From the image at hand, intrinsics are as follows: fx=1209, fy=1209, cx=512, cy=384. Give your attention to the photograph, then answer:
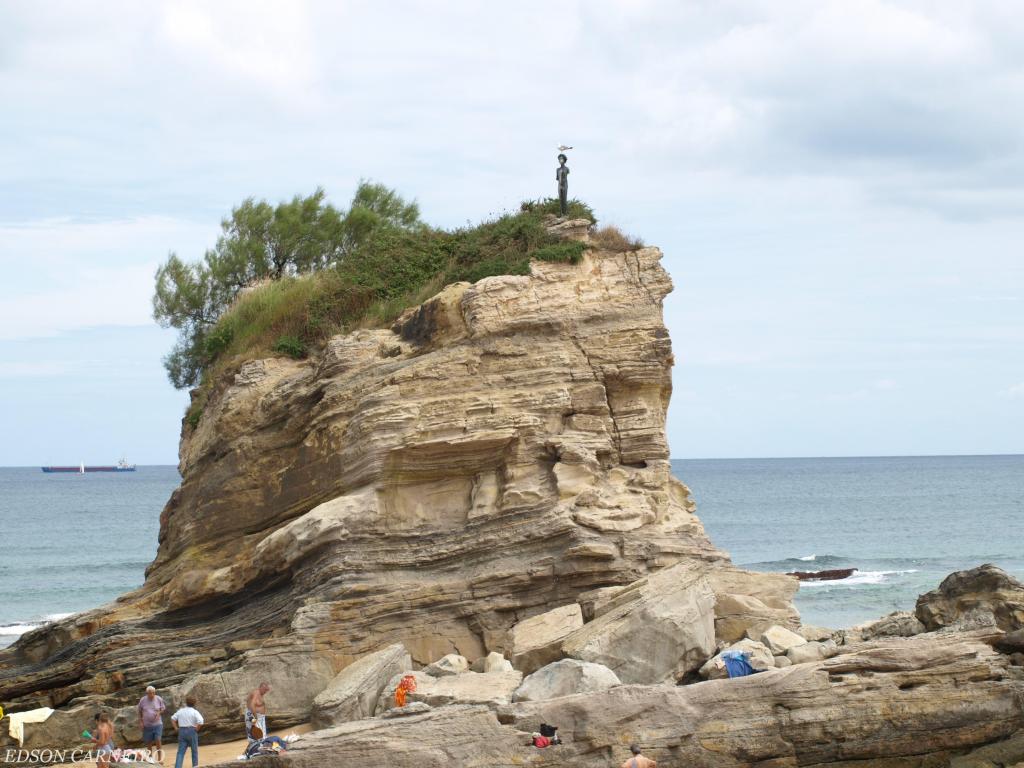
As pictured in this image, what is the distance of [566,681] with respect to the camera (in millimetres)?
15883

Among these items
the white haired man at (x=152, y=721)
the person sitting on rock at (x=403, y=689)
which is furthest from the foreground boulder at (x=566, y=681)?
the white haired man at (x=152, y=721)

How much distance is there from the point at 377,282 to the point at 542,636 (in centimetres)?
844

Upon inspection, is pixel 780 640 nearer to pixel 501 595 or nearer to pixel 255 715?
pixel 501 595

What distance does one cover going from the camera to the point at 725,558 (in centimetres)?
2006

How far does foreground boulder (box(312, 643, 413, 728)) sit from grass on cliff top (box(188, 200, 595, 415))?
654 centimetres

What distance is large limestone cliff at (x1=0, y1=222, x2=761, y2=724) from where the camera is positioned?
18844 millimetres

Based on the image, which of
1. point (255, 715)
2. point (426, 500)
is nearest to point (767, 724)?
point (426, 500)

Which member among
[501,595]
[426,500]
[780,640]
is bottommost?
[780,640]

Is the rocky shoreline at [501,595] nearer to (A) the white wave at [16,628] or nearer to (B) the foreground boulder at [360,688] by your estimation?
(B) the foreground boulder at [360,688]

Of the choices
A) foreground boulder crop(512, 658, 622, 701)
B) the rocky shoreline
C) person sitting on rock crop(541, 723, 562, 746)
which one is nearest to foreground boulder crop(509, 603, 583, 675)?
the rocky shoreline

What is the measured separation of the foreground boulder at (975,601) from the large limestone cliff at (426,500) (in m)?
Result: 2.35

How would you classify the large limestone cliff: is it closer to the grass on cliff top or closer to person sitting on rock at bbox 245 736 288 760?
the grass on cliff top

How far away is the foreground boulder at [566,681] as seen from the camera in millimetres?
15727

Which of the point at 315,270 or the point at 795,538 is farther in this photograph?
the point at 795,538
